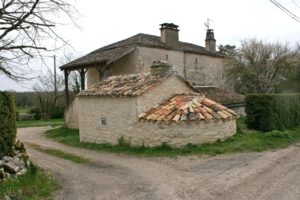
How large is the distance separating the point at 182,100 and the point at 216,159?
13.8ft

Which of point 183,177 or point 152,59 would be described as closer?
point 183,177

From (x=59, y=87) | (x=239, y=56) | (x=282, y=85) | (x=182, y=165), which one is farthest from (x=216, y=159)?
(x=59, y=87)

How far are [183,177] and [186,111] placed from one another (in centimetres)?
509

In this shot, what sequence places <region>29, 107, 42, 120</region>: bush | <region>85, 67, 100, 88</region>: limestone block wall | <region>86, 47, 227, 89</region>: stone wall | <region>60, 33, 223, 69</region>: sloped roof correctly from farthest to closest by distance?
<region>29, 107, 42, 120</region>: bush, <region>85, 67, 100, 88</region>: limestone block wall, <region>86, 47, 227, 89</region>: stone wall, <region>60, 33, 223, 69</region>: sloped roof

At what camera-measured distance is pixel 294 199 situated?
28.2 ft

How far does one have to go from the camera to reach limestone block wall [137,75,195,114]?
17.0 m

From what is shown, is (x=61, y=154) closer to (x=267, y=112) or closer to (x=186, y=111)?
(x=186, y=111)

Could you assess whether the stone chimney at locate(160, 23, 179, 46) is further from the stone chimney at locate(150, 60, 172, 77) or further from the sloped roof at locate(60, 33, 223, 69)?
the stone chimney at locate(150, 60, 172, 77)

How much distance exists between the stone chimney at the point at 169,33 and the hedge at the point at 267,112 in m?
9.25

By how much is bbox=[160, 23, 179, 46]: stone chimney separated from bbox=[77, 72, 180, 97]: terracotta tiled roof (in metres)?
8.06

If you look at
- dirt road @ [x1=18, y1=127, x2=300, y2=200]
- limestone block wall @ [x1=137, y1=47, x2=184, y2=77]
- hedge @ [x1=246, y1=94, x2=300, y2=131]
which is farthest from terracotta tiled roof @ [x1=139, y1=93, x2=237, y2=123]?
limestone block wall @ [x1=137, y1=47, x2=184, y2=77]

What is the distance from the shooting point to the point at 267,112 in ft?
64.1

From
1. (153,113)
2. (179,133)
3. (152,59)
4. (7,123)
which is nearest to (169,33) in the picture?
(152,59)

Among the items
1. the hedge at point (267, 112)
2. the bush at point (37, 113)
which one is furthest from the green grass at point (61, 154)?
the bush at point (37, 113)
